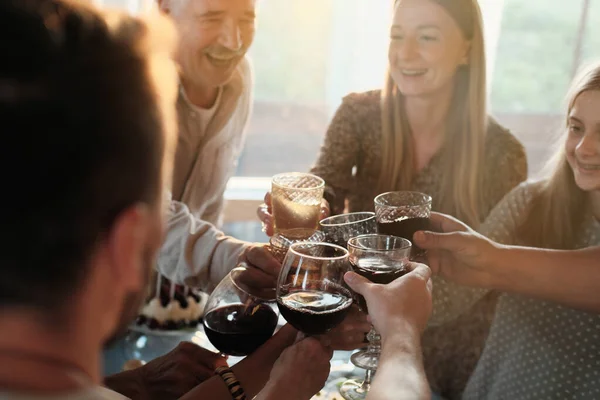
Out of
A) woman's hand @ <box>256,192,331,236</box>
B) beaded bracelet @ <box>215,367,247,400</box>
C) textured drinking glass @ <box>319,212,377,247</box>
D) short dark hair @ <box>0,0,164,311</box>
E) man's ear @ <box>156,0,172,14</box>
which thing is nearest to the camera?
short dark hair @ <box>0,0,164,311</box>

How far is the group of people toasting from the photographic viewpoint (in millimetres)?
586

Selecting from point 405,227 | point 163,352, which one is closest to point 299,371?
point 405,227

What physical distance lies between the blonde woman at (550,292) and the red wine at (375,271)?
28 centimetres

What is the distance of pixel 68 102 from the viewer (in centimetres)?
57

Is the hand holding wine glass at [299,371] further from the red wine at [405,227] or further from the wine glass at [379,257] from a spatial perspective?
the red wine at [405,227]

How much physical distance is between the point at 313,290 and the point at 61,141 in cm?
59

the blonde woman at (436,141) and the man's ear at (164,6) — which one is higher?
the man's ear at (164,6)

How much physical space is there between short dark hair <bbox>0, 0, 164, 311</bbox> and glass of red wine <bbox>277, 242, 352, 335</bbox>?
47cm

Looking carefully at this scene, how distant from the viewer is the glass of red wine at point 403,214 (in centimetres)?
133

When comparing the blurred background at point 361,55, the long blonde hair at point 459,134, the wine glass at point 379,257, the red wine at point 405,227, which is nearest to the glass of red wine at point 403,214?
the red wine at point 405,227

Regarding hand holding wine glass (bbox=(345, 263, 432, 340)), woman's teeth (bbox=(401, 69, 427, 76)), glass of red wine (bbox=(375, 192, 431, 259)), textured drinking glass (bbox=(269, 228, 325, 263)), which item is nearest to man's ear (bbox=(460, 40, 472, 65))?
woman's teeth (bbox=(401, 69, 427, 76))

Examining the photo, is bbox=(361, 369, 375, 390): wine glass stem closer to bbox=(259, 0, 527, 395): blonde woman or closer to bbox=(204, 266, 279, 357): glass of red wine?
bbox=(204, 266, 279, 357): glass of red wine

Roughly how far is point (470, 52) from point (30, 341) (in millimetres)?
1595

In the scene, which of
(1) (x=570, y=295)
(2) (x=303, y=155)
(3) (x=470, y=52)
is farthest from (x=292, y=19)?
(1) (x=570, y=295)
